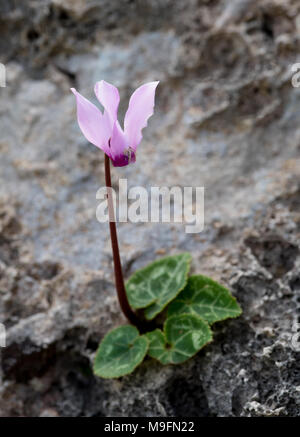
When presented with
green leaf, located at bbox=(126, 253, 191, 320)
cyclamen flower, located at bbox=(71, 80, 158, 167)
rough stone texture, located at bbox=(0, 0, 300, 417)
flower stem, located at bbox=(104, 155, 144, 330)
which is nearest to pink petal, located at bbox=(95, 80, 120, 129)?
cyclamen flower, located at bbox=(71, 80, 158, 167)

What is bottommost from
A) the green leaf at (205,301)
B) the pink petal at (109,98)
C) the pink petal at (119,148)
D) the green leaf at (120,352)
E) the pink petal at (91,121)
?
the green leaf at (120,352)

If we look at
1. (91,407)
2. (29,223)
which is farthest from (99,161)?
(91,407)

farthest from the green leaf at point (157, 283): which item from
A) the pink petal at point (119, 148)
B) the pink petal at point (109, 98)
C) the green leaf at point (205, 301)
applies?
the pink petal at point (109, 98)

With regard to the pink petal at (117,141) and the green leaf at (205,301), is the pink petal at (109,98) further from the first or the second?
the green leaf at (205,301)

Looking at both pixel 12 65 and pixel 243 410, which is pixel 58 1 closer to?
pixel 12 65

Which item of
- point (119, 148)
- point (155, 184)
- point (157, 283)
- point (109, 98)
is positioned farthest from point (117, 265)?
point (155, 184)

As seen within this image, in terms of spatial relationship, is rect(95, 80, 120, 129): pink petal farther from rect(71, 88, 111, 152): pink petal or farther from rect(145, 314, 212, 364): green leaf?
rect(145, 314, 212, 364): green leaf
